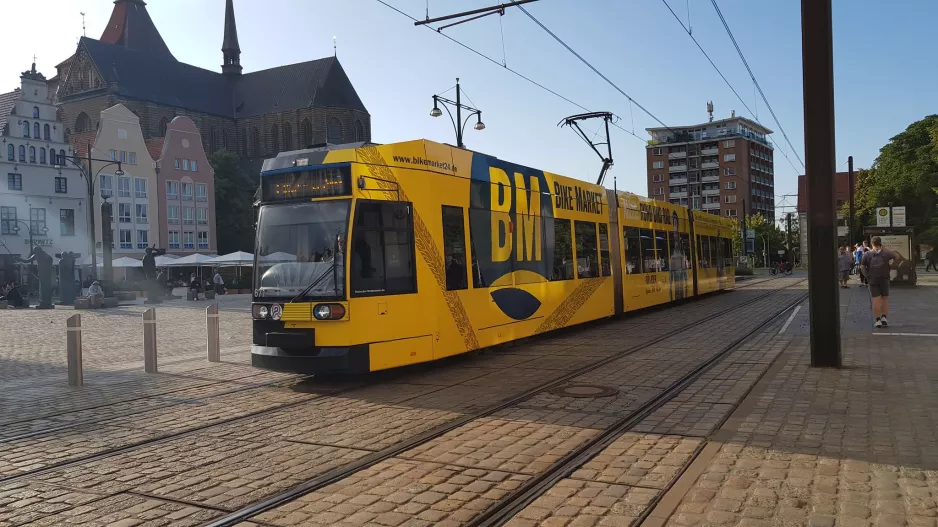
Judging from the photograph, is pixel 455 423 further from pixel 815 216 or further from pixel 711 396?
pixel 815 216

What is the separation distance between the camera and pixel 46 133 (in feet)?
202

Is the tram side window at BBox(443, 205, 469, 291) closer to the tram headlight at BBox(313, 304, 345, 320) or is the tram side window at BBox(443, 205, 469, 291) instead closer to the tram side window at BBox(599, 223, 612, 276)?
the tram headlight at BBox(313, 304, 345, 320)

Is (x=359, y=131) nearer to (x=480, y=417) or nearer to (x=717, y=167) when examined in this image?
(x=717, y=167)

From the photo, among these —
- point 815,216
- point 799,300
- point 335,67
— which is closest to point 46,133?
point 335,67

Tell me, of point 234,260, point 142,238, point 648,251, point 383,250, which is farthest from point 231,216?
point 383,250

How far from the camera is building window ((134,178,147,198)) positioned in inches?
2721

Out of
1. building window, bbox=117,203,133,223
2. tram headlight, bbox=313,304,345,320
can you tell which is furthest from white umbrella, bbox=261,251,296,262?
building window, bbox=117,203,133,223

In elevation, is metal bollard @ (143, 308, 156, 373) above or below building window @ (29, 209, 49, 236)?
below

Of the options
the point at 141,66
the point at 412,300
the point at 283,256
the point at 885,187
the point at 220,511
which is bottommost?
the point at 220,511

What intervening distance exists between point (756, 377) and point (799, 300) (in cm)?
1737

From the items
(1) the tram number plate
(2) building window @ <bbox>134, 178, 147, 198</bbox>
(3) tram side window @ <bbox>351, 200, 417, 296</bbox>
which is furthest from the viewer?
(2) building window @ <bbox>134, 178, 147, 198</bbox>

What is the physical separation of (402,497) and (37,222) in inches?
2510

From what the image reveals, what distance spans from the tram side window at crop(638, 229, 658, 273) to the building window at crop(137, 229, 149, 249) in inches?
2312

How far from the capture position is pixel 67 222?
6234 centimetres
